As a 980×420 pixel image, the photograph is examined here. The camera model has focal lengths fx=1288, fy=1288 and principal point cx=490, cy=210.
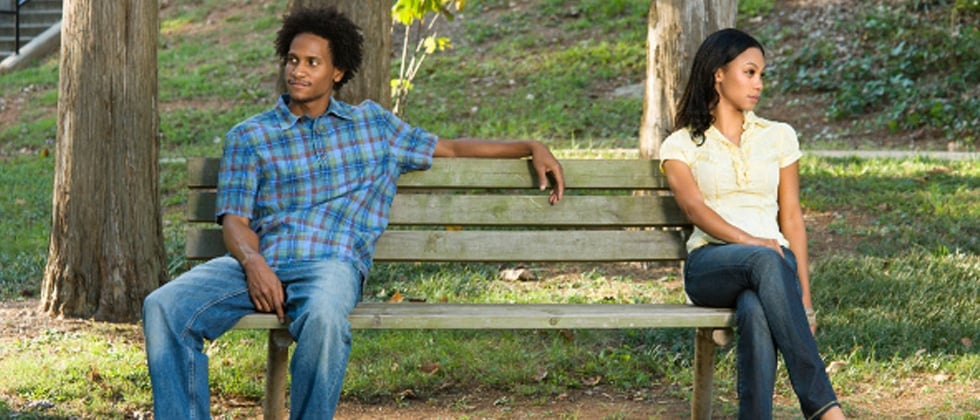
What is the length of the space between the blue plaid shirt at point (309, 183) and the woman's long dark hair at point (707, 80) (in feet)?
3.73

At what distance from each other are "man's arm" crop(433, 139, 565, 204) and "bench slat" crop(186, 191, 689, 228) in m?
0.12

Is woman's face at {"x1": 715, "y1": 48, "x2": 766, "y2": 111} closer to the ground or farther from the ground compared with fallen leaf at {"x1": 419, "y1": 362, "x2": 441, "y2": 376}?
farther from the ground

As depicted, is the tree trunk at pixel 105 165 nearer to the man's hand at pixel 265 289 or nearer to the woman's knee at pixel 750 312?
the man's hand at pixel 265 289

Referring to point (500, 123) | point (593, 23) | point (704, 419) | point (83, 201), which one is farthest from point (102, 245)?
A: point (593, 23)

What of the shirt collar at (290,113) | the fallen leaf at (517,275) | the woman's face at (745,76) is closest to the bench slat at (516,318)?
the shirt collar at (290,113)

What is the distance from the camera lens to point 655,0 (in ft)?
22.4

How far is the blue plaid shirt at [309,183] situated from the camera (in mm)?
4461

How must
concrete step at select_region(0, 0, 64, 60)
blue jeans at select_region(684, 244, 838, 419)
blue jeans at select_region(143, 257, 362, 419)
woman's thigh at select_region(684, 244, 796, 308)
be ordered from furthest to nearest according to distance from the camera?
concrete step at select_region(0, 0, 64, 60) → woman's thigh at select_region(684, 244, 796, 308) → blue jeans at select_region(684, 244, 838, 419) → blue jeans at select_region(143, 257, 362, 419)

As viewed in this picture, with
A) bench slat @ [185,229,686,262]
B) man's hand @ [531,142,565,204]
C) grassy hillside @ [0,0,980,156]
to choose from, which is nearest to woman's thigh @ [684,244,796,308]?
bench slat @ [185,229,686,262]

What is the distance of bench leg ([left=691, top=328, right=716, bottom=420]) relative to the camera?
4.69 m

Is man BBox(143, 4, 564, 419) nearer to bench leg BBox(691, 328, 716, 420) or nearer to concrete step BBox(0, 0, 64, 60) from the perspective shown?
bench leg BBox(691, 328, 716, 420)

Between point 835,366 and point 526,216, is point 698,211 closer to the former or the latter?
point 526,216

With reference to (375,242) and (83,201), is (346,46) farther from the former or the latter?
(83,201)

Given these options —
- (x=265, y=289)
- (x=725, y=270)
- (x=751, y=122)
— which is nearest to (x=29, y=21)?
(x=265, y=289)
